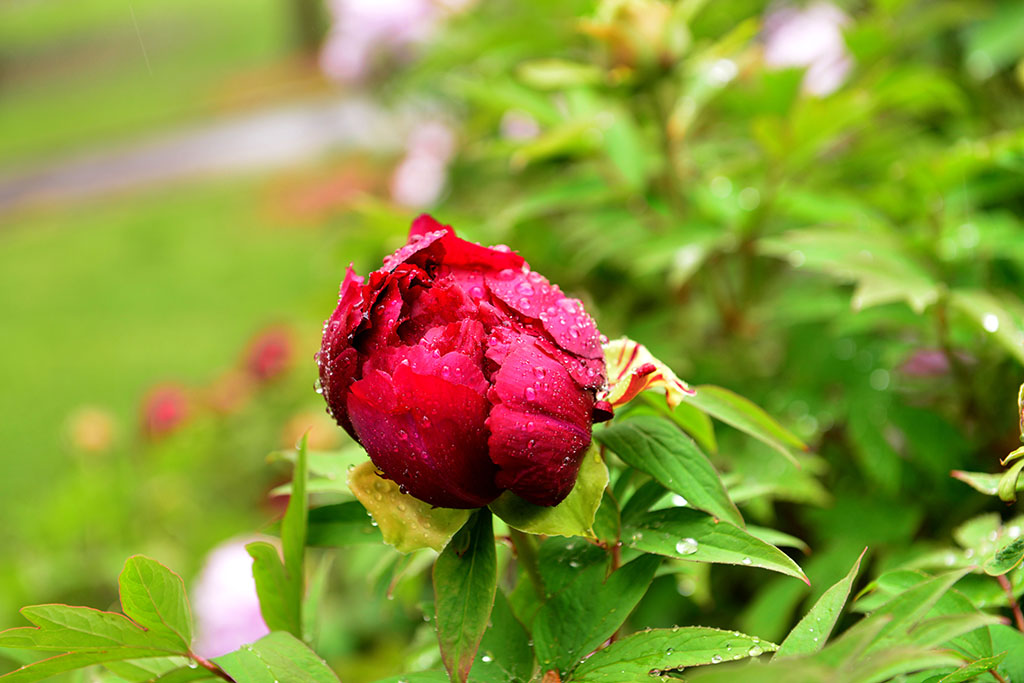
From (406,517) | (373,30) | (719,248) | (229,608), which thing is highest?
(373,30)

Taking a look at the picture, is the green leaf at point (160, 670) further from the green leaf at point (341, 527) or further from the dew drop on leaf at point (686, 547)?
the dew drop on leaf at point (686, 547)

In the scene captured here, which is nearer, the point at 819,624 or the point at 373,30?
the point at 819,624

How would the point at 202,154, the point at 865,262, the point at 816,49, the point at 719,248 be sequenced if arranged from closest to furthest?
the point at 865,262 < the point at 719,248 < the point at 816,49 < the point at 202,154

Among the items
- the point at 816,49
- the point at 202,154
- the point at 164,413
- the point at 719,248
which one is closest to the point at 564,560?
the point at 719,248

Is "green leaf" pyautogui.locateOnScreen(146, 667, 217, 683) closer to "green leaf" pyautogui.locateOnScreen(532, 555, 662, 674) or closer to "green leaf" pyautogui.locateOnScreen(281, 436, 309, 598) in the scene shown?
"green leaf" pyautogui.locateOnScreen(281, 436, 309, 598)

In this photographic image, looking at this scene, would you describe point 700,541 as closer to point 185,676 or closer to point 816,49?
point 185,676

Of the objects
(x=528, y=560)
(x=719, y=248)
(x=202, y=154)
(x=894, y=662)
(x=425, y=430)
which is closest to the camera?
(x=894, y=662)

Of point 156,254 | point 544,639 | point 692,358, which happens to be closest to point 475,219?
point 692,358

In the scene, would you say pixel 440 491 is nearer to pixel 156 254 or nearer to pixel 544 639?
pixel 544 639
